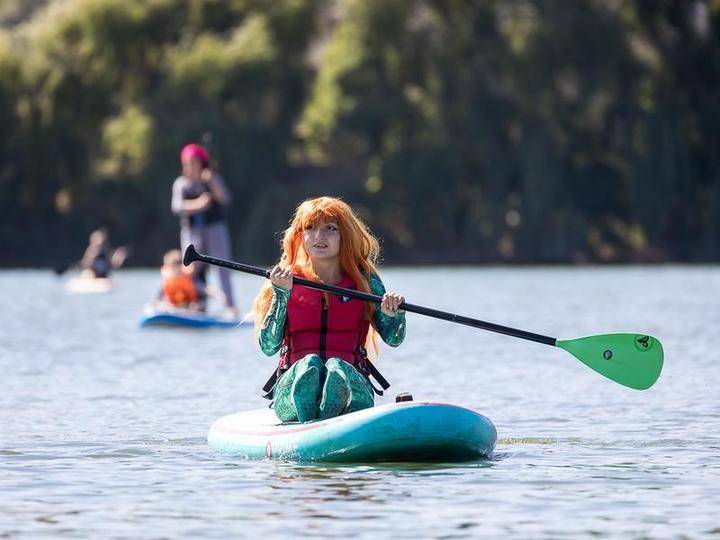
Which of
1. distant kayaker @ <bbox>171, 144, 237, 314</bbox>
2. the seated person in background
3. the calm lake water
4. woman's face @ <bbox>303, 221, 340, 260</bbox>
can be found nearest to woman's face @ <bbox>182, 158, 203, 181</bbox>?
distant kayaker @ <bbox>171, 144, 237, 314</bbox>

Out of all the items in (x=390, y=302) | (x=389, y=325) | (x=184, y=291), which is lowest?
(x=389, y=325)

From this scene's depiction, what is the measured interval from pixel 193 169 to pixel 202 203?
493 millimetres

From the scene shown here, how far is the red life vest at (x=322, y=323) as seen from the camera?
30.1 feet

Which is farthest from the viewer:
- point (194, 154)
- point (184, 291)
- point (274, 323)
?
point (184, 291)

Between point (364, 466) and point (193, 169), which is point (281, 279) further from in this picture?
point (193, 169)

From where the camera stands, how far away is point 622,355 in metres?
10.0

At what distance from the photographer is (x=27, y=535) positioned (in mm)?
6895

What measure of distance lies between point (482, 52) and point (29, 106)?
11.7 m

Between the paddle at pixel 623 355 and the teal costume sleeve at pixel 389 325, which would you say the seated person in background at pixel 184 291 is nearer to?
the paddle at pixel 623 355

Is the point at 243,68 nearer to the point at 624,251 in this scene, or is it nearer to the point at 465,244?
the point at 465,244

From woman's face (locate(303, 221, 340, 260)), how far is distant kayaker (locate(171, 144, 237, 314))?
36.0 ft

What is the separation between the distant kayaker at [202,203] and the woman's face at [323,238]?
11.0 meters

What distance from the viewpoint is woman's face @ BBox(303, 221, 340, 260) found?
9.16m

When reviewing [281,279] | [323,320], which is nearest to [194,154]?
[323,320]
